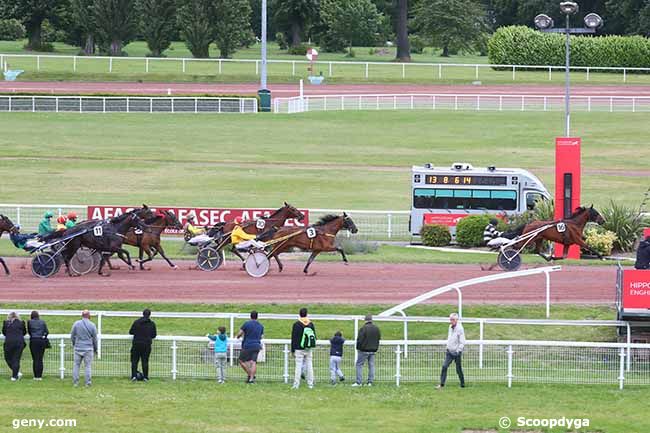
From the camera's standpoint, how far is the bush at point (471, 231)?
29.4 meters

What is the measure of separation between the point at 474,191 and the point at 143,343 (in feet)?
50.7

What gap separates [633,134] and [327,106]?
1270 centimetres

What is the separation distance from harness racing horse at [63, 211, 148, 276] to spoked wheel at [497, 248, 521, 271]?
6.63 meters

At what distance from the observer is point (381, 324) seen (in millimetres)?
20172

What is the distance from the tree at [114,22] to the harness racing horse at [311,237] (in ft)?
162

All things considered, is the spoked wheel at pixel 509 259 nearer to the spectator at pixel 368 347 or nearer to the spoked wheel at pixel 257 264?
the spoked wheel at pixel 257 264

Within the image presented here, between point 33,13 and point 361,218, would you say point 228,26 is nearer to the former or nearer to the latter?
point 33,13

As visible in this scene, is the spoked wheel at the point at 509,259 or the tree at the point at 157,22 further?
the tree at the point at 157,22

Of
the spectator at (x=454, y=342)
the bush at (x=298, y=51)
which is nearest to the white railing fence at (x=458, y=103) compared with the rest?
the bush at (x=298, y=51)

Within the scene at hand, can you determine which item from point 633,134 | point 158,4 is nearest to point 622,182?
point 633,134

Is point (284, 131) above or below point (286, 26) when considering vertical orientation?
below

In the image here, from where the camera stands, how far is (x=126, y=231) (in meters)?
24.4

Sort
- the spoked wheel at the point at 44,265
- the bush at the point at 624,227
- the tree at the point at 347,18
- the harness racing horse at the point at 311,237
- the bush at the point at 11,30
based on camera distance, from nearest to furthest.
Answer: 1. the spoked wheel at the point at 44,265
2. the harness racing horse at the point at 311,237
3. the bush at the point at 624,227
4. the bush at the point at 11,30
5. the tree at the point at 347,18

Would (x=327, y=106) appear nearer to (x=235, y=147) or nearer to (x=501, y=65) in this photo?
(x=235, y=147)
